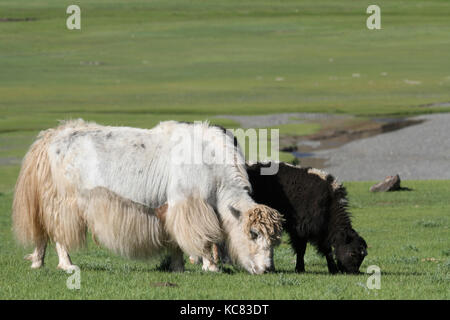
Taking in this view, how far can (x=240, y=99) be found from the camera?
50562 millimetres

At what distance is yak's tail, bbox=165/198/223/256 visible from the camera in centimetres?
938

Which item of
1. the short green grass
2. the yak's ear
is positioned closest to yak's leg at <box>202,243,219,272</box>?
the short green grass

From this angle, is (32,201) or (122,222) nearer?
(122,222)

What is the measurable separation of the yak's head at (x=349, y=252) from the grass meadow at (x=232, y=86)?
1.26 ft

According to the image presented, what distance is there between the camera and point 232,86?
188ft

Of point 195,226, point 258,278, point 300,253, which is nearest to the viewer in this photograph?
point 258,278

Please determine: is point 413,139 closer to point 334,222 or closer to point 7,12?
point 334,222

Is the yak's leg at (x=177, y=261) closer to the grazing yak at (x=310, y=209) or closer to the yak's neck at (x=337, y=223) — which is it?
the grazing yak at (x=310, y=209)

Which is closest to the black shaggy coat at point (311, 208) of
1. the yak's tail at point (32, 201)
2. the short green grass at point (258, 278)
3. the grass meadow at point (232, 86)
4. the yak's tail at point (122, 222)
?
the short green grass at point (258, 278)

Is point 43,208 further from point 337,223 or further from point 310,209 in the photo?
point 337,223

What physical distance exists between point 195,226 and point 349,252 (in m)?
2.01

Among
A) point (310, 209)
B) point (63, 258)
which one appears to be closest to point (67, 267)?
point (63, 258)

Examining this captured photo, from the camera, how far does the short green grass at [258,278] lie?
8.10 m

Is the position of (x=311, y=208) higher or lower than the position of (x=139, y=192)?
lower
